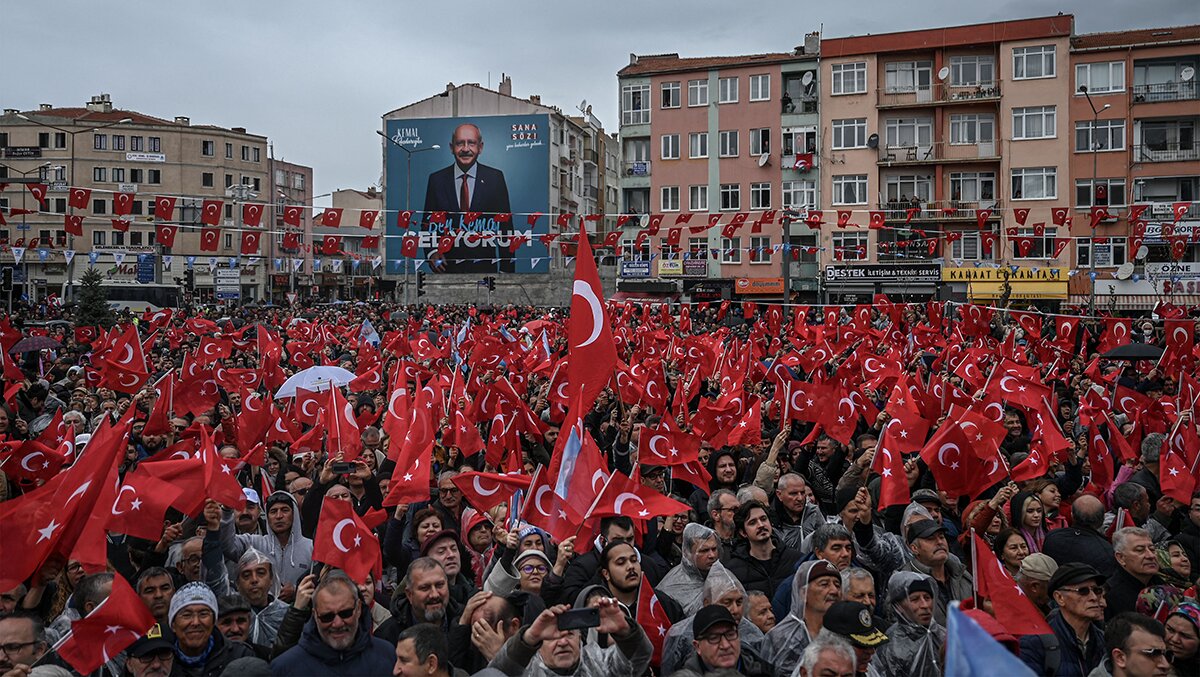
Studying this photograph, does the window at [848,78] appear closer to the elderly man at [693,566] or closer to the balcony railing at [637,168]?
the balcony railing at [637,168]

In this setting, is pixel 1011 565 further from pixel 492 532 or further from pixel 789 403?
pixel 789 403

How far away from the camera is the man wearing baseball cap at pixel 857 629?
5043 millimetres

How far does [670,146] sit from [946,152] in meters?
13.3

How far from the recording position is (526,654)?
4.70 metres

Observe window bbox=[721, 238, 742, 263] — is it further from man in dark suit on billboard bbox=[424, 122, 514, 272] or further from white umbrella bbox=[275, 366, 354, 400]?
white umbrella bbox=[275, 366, 354, 400]

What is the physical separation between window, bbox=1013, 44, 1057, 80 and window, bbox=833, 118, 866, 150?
6894mm

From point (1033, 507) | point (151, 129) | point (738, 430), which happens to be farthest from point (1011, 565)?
point (151, 129)

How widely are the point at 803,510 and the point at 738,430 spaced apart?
10.2ft

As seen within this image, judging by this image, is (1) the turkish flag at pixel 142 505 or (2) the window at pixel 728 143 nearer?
(1) the turkish flag at pixel 142 505

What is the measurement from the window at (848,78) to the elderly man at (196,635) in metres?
46.6

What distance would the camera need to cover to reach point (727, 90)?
5066 cm

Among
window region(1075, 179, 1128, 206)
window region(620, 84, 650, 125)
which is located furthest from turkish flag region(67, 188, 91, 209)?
window region(1075, 179, 1128, 206)

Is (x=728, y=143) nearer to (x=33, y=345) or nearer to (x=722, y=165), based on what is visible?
(x=722, y=165)

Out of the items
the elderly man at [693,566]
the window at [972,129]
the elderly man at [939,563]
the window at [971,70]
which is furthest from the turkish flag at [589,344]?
the window at [971,70]
